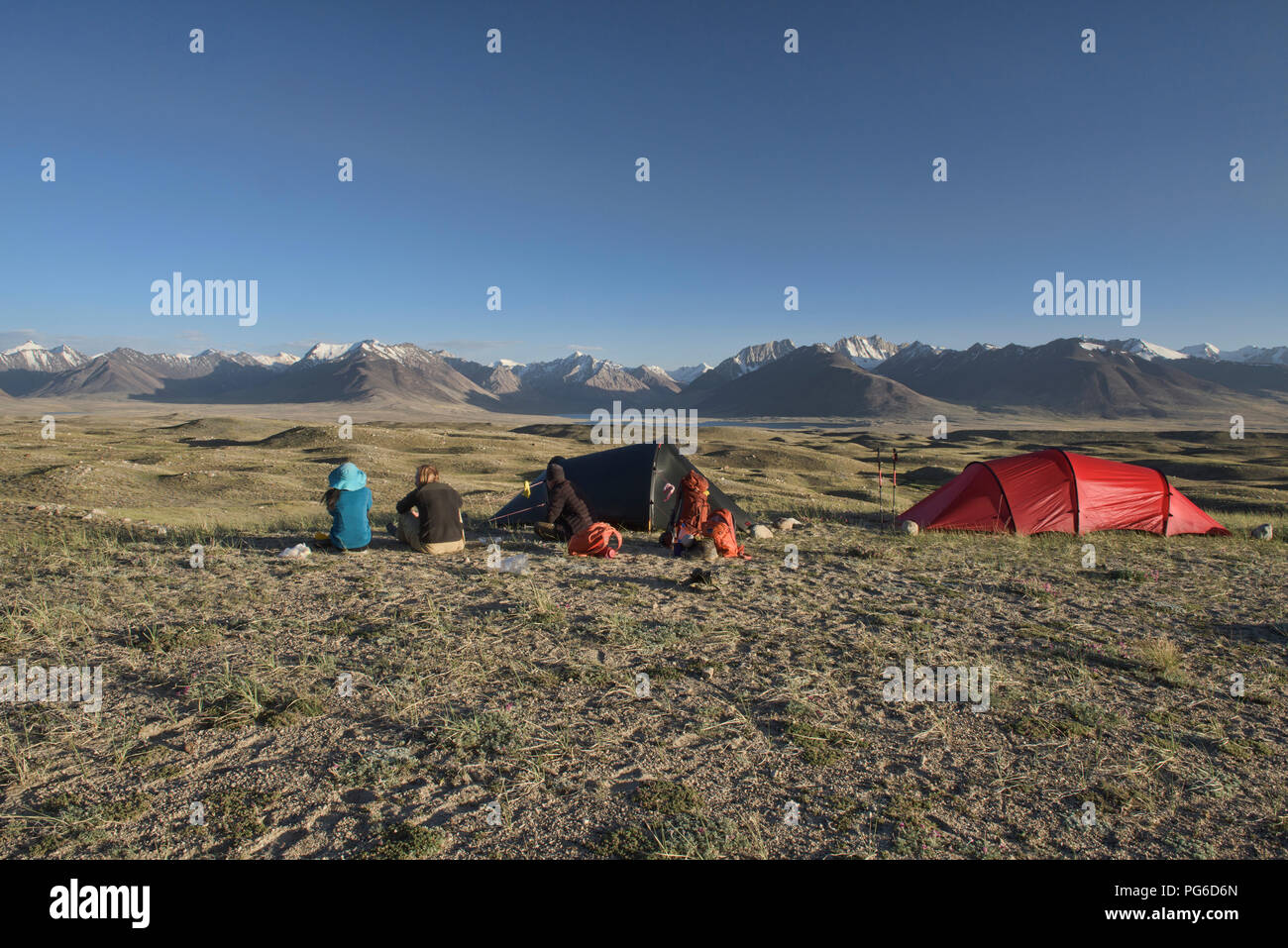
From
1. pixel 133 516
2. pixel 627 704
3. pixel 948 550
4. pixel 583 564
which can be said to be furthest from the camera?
pixel 133 516

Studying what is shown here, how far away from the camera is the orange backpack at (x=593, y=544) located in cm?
1262

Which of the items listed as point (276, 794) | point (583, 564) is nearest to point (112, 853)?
point (276, 794)

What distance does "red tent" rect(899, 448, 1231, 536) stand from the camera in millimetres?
16031

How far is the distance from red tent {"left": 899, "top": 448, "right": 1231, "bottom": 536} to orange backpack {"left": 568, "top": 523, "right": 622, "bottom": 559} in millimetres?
8824

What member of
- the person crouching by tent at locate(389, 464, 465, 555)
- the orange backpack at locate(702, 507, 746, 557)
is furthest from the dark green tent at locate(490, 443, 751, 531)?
the person crouching by tent at locate(389, 464, 465, 555)

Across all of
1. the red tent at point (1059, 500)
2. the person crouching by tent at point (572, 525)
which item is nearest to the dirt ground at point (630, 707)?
the person crouching by tent at point (572, 525)

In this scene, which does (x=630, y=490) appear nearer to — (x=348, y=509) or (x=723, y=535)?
(x=723, y=535)

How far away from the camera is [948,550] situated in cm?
1412

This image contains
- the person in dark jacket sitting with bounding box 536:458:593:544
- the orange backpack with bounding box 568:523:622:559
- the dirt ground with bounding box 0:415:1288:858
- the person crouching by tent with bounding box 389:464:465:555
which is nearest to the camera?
the dirt ground with bounding box 0:415:1288:858

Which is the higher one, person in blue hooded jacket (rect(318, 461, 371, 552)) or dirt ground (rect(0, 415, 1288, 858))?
person in blue hooded jacket (rect(318, 461, 371, 552))

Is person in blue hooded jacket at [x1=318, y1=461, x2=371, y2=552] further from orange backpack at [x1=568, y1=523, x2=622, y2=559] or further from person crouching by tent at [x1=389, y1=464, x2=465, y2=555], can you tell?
orange backpack at [x1=568, y1=523, x2=622, y2=559]

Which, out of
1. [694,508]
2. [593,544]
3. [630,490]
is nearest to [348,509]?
[593,544]
